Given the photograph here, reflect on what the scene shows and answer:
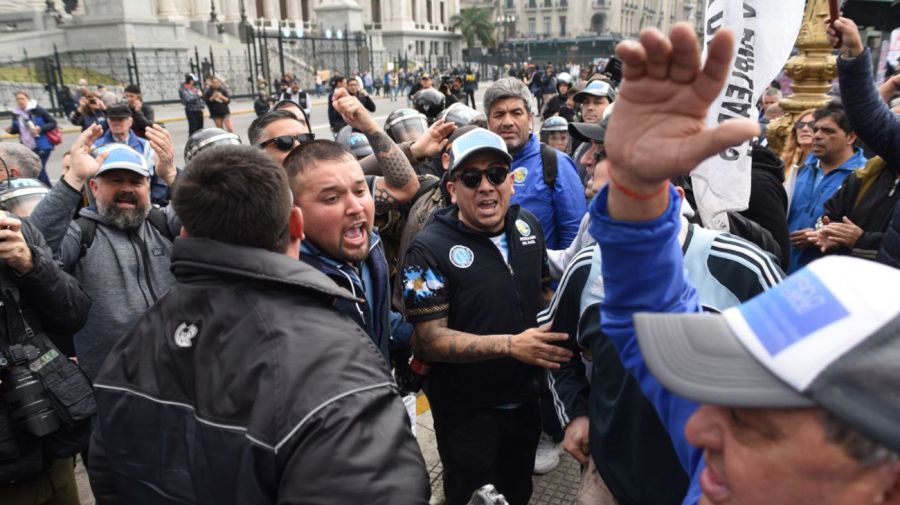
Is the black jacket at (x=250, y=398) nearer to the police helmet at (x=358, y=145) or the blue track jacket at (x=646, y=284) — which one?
the blue track jacket at (x=646, y=284)

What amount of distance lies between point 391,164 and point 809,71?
14.8 feet

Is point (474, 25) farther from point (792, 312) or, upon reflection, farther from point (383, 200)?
point (792, 312)

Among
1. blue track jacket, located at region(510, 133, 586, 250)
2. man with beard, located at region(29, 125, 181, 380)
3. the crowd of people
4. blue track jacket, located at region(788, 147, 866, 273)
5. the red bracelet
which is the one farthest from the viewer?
A: blue track jacket, located at region(788, 147, 866, 273)

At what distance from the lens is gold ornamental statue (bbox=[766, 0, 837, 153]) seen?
18.4ft

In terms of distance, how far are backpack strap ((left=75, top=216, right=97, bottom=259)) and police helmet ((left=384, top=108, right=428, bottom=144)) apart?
2.48 m

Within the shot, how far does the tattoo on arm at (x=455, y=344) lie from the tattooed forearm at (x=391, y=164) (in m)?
1.16

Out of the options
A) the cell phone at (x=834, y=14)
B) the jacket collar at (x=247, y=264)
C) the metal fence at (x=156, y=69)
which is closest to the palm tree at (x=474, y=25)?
the metal fence at (x=156, y=69)

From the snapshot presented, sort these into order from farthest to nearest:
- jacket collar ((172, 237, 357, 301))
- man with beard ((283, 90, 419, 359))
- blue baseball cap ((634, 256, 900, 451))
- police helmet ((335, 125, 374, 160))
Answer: police helmet ((335, 125, 374, 160)) → man with beard ((283, 90, 419, 359)) → jacket collar ((172, 237, 357, 301)) → blue baseball cap ((634, 256, 900, 451))

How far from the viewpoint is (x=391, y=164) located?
3.53 metres

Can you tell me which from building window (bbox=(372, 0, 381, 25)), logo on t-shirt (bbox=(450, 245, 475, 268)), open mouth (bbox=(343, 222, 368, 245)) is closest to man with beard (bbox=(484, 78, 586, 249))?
logo on t-shirt (bbox=(450, 245, 475, 268))

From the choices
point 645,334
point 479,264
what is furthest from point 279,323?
point 479,264

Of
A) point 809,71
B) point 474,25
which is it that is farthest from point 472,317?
point 474,25

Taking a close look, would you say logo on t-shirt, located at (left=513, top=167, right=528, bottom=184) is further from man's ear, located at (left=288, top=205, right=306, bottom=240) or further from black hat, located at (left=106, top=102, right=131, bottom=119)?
black hat, located at (left=106, top=102, right=131, bottom=119)

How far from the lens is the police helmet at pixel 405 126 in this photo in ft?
16.4
